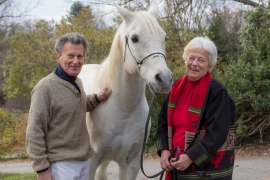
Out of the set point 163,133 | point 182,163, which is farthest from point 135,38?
point 182,163

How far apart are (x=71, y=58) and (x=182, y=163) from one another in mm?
1084

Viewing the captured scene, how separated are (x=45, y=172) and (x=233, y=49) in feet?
54.0

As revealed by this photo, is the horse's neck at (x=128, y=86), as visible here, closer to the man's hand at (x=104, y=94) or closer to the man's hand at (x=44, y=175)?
the man's hand at (x=104, y=94)

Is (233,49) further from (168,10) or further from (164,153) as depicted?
(164,153)

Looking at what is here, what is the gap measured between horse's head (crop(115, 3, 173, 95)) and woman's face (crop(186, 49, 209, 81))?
0.18 meters

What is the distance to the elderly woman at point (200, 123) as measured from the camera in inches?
85.0

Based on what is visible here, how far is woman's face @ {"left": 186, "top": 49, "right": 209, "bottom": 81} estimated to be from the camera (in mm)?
2260

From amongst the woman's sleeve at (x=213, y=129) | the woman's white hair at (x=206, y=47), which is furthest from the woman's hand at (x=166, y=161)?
the woman's white hair at (x=206, y=47)

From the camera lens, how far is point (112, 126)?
2.88 m

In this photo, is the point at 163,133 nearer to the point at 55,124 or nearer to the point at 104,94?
the point at 104,94

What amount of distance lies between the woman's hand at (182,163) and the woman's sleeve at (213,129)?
3 centimetres

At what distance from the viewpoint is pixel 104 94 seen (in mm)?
2881

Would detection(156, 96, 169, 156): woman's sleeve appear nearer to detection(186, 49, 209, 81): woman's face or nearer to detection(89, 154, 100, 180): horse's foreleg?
detection(186, 49, 209, 81): woman's face

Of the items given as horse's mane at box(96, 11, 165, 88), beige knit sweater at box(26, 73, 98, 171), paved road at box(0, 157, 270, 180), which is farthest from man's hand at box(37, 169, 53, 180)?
paved road at box(0, 157, 270, 180)
